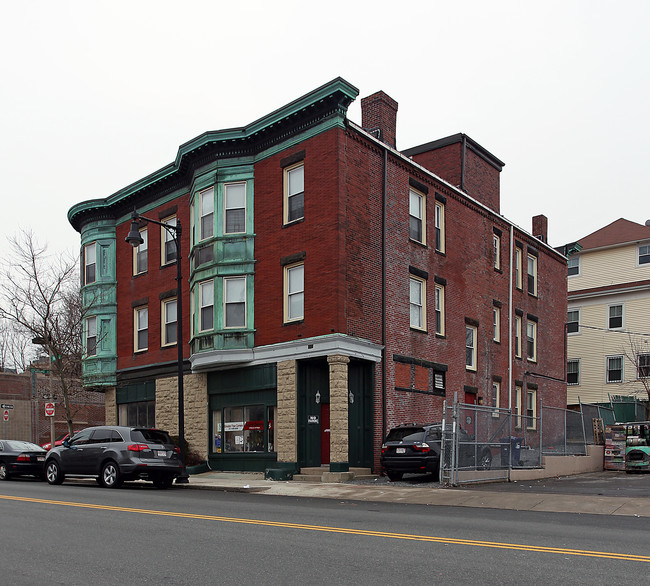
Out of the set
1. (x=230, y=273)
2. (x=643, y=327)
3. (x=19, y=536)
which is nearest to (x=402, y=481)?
(x=230, y=273)

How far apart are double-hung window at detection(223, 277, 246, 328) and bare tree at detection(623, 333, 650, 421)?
80.2 feet

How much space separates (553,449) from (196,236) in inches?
566

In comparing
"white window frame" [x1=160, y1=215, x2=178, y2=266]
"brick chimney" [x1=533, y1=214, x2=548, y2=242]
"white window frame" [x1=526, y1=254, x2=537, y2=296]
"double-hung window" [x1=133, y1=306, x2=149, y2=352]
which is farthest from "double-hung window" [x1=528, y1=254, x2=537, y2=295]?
"double-hung window" [x1=133, y1=306, x2=149, y2=352]

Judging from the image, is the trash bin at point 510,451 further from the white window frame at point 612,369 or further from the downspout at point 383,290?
the white window frame at point 612,369

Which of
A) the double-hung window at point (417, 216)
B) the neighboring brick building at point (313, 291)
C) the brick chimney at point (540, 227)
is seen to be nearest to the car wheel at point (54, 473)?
the neighboring brick building at point (313, 291)

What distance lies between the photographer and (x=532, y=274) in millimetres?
35094

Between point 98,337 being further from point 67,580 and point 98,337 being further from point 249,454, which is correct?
point 67,580

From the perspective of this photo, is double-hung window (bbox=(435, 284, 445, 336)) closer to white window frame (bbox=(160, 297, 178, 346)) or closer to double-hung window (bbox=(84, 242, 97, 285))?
white window frame (bbox=(160, 297, 178, 346))

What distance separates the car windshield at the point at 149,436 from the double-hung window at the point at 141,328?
11.1m

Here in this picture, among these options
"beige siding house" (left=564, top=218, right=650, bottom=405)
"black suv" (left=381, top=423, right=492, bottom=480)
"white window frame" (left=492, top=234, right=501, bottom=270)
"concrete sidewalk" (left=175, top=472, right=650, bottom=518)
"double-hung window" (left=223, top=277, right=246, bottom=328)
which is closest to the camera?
"concrete sidewalk" (left=175, top=472, right=650, bottom=518)

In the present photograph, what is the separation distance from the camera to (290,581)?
23.0ft

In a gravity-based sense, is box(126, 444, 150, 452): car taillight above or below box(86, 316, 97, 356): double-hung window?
below

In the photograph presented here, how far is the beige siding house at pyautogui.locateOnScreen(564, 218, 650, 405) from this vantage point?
4172cm

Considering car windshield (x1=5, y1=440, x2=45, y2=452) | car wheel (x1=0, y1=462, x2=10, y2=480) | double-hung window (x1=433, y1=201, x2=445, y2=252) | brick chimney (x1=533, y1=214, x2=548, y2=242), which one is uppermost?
brick chimney (x1=533, y1=214, x2=548, y2=242)
